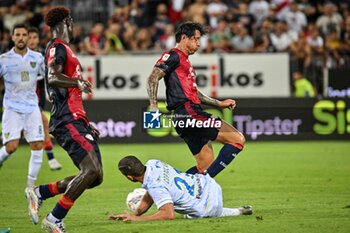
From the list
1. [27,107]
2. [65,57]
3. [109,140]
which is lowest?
[109,140]

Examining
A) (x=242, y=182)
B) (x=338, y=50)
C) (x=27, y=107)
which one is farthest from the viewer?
(x=338, y=50)

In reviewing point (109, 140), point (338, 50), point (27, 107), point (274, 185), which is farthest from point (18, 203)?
point (338, 50)

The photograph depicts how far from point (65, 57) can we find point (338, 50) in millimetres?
15800

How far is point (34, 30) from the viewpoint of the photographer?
52.0 ft

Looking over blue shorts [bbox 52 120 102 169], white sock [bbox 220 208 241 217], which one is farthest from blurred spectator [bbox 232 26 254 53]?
blue shorts [bbox 52 120 102 169]

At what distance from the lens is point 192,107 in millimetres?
12039

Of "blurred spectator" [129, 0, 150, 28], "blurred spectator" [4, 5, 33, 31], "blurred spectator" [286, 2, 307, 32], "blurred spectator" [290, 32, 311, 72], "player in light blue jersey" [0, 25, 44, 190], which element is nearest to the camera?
"player in light blue jersey" [0, 25, 44, 190]

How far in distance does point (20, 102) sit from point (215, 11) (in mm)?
13011

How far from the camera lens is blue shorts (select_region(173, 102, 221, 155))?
39.1ft

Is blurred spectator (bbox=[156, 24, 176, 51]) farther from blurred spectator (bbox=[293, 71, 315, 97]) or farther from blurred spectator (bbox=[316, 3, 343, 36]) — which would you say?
blurred spectator (bbox=[316, 3, 343, 36])

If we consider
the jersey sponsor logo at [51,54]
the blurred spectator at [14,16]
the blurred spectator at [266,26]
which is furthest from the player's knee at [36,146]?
the blurred spectator at [266,26]

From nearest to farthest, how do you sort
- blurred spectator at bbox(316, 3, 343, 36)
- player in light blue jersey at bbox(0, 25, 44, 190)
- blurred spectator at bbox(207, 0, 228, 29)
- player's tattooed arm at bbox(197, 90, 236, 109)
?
1. player's tattooed arm at bbox(197, 90, 236, 109)
2. player in light blue jersey at bbox(0, 25, 44, 190)
3. blurred spectator at bbox(316, 3, 343, 36)
4. blurred spectator at bbox(207, 0, 228, 29)

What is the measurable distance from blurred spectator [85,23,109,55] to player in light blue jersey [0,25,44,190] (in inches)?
391

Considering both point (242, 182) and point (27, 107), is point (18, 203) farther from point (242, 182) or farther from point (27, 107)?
point (242, 182)
